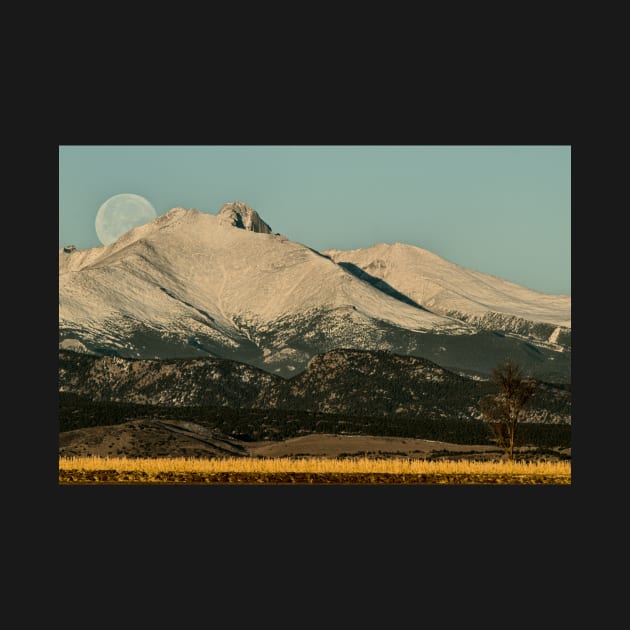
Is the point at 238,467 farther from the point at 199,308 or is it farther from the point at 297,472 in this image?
the point at 199,308

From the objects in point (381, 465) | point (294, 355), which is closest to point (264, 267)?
point (294, 355)

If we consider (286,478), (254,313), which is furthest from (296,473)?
(254,313)

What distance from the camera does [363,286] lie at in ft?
621

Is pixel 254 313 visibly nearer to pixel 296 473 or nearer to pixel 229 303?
pixel 229 303

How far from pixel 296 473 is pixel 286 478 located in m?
0.85

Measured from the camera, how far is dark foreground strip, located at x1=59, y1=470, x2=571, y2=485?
2697 inches

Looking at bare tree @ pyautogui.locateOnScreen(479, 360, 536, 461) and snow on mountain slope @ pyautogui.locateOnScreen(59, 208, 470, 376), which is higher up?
snow on mountain slope @ pyautogui.locateOnScreen(59, 208, 470, 376)

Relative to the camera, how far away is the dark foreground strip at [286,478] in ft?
225

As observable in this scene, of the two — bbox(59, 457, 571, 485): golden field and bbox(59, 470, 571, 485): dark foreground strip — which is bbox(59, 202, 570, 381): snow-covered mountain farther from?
bbox(59, 470, 571, 485): dark foreground strip

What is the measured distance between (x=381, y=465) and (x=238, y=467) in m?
8.76

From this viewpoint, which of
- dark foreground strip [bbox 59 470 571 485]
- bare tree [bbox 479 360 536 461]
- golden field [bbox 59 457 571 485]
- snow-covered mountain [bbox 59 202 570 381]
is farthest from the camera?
snow-covered mountain [bbox 59 202 570 381]

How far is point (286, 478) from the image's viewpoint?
68.9 m

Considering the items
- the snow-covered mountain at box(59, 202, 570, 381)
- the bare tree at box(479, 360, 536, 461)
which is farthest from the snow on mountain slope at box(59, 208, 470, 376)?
the bare tree at box(479, 360, 536, 461)

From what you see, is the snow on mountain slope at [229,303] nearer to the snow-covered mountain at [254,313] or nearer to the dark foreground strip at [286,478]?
the snow-covered mountain at [254,313]
